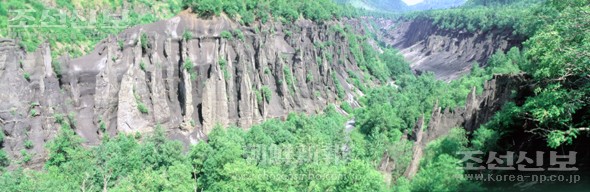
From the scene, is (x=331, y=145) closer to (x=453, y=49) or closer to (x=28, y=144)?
(x=28, y=144)

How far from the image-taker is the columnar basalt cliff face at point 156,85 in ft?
125

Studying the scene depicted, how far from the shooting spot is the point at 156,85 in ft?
154

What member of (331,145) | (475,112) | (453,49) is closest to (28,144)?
(331,145)

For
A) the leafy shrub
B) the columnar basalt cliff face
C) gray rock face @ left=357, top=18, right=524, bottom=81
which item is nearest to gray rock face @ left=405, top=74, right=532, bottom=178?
the columnar basalt cliff face

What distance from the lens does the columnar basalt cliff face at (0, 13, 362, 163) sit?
125 feet

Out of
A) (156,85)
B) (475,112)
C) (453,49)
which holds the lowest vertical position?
(475,112)

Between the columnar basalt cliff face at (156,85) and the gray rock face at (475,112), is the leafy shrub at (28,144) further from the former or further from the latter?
the gray rock face at (475,112)

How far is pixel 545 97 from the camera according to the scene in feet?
52.2

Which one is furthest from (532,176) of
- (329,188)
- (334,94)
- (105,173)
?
(334,94)

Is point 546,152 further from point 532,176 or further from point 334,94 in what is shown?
point 334,94

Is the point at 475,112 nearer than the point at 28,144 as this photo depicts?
Yes

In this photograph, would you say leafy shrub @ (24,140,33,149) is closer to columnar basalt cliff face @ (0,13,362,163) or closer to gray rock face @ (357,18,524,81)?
columnar basalt cliff face @ (0,13,362,163)

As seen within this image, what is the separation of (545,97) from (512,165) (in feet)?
22.7

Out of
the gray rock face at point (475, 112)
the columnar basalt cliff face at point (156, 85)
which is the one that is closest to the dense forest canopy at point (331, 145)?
the gray rock face at point (475, 112)
